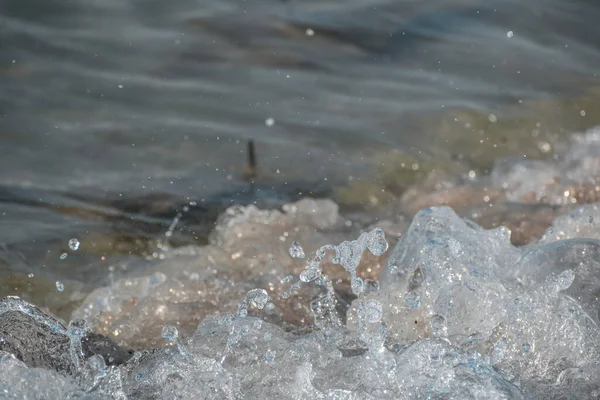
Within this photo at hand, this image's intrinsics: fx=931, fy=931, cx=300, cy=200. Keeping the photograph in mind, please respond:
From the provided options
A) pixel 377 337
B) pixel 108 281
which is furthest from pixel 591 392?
pixel 108 281

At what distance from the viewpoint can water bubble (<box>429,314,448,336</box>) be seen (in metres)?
2.92

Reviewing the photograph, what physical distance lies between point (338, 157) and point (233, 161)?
1.78 ft

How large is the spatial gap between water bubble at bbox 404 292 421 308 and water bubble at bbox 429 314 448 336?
0.34ft

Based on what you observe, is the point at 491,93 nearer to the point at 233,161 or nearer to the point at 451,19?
the point at 451,19

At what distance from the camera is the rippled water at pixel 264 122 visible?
4.03 m

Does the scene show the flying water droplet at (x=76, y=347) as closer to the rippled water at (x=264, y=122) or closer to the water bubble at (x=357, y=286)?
the rippled water at (x=264, y=122)

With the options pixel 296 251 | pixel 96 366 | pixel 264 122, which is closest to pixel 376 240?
pixel 296 251

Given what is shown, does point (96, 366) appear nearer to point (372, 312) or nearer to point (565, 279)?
point (372, 312)

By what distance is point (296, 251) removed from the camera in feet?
12.5

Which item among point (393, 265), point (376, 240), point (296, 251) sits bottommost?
point (296, 251)

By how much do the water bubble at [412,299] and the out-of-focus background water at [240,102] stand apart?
4.06 feet

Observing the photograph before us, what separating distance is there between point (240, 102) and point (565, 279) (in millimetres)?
2440

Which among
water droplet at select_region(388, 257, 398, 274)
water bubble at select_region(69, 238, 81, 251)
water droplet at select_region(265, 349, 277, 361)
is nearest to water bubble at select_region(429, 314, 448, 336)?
water droplet at select_region(388, 257, 398, 274)

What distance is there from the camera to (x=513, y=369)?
2.70 m
